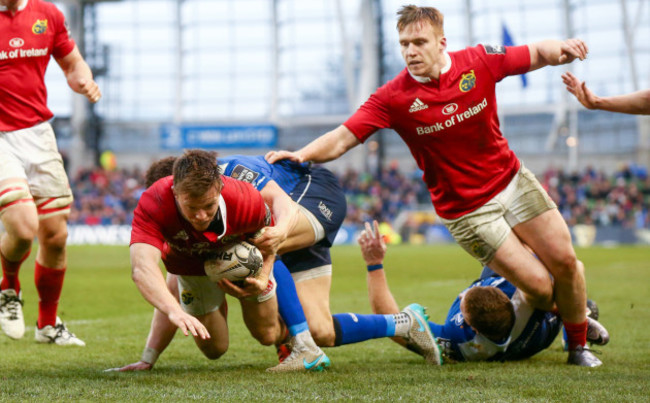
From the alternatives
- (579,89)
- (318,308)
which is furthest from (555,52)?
(318,308)

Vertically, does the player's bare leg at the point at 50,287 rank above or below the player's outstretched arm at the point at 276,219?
below

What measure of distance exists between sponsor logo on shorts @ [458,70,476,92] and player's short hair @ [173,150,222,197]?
192 cm

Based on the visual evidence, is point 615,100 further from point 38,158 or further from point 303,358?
point 38,158

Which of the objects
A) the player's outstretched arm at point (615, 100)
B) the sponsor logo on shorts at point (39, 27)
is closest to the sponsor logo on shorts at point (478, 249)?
the player's outstretched arm at point (615, 100)

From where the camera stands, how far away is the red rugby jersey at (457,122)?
17.5 ft

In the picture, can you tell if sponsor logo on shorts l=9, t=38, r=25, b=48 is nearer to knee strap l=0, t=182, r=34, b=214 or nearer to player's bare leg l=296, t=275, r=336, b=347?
knee strap l=0, t=182, r=34, b=214

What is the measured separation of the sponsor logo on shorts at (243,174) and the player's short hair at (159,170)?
399 millimetres

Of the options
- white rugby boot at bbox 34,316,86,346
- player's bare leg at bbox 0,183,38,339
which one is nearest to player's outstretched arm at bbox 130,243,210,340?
player's bare leg at bbox 0,183,38,339

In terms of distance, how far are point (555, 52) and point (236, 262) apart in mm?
2540

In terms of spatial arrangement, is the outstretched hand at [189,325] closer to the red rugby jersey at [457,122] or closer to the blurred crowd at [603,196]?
the red rugby jersey at [457,122]

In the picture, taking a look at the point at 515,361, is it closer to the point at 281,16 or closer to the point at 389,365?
the point at 389,365

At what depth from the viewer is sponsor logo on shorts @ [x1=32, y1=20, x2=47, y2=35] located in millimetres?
6016

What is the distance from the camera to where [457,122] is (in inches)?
210

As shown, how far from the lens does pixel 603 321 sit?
775cm
